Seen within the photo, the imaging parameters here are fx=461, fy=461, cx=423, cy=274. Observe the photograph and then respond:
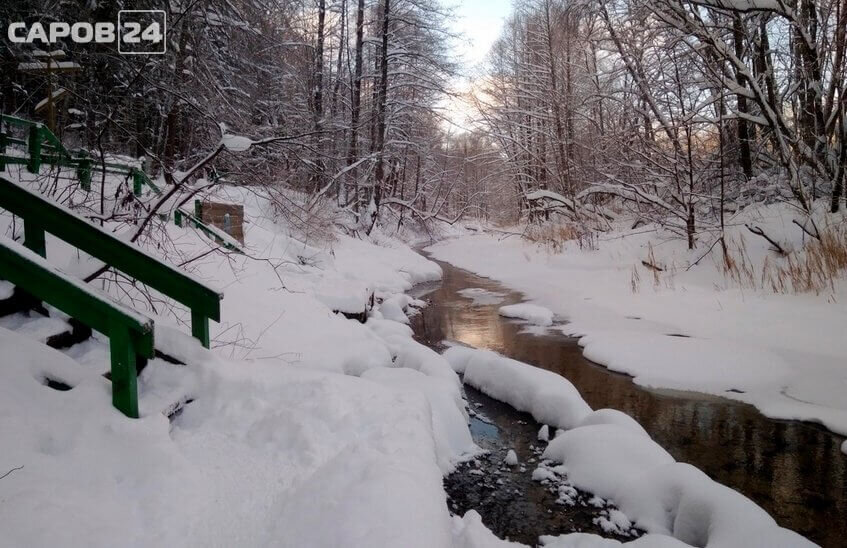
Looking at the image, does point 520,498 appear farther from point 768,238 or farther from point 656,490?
point 768,238

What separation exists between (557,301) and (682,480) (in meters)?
6.75

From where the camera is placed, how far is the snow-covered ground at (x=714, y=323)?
4781 mm

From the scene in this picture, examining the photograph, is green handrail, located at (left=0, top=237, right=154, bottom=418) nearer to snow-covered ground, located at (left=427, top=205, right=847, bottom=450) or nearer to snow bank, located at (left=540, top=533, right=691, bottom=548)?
snow bank, located at (left=540, top=533, right=691, bottom=548)

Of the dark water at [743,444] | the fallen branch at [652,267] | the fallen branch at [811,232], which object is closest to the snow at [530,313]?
the dark water at [743,444]

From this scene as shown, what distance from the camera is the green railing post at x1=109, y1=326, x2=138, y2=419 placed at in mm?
2066

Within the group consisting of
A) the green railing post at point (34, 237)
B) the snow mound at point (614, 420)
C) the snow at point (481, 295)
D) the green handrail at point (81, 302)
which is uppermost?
the green railing post at point (34, 237)

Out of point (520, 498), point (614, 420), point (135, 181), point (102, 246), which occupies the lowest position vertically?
point (520, 498)

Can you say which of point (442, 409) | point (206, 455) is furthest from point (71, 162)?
point (442, 409)

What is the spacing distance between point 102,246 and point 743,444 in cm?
492

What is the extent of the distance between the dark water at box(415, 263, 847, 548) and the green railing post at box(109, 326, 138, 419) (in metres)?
3.82

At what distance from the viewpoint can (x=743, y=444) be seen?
3.85 metres

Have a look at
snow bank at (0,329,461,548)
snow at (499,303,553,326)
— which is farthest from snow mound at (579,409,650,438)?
snow at (499,303,553,326)

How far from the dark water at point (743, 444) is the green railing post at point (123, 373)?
12.5 feet

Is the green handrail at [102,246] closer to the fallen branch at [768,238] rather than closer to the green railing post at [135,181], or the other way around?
the green railing post at [135,181]
